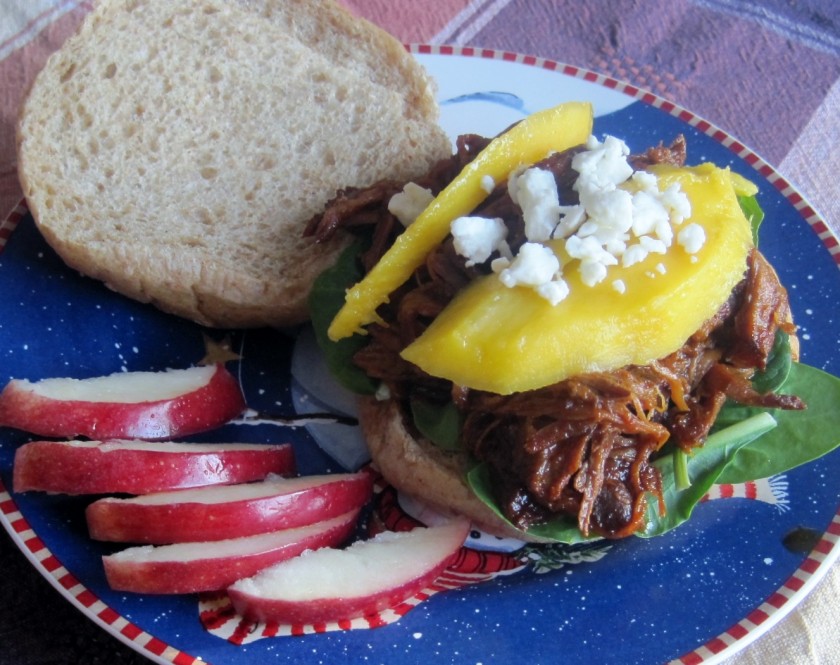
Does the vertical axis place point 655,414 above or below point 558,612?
above

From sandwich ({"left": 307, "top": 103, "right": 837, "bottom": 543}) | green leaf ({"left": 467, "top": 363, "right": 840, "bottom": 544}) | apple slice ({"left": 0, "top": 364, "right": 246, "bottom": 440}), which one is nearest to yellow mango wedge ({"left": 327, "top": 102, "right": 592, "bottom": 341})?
sandwich ({"left": 307, "top": 103, "right": 837, "bottom": 543})

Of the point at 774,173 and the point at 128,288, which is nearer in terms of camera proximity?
the point at 128,288

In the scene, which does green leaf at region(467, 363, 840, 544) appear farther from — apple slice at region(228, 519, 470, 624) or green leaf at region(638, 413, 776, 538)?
apple slice at region(228, 519, 470, 624)

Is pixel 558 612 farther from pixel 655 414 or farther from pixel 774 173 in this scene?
pixel 774 173

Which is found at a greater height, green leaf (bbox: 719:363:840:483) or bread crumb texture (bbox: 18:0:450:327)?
bread crumb texture (bbox: 18:0:450:327)

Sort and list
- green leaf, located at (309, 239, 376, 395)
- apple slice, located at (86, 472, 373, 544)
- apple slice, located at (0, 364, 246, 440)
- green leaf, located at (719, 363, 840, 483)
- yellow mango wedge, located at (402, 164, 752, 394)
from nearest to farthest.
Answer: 1. yellow mango wedge, located at (402, 164, 752, 394)
2. apple slice, located at (86, 472, 373, 544)
3. apple slice, located at (0, 364, 246, 440)
4. green leaf, located at (719, 363, 840, 483)
5. green leaf, located at (309, 239, 376, 395)

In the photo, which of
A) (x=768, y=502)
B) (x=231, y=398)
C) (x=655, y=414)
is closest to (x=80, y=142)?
(x=231, y=398)
